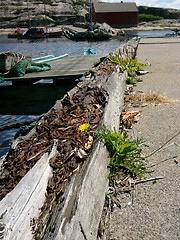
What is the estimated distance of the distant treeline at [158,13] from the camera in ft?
334

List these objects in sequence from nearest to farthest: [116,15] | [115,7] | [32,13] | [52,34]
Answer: [52,34] → [116,15] → [115,7] → [32,13]

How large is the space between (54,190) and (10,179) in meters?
0.37

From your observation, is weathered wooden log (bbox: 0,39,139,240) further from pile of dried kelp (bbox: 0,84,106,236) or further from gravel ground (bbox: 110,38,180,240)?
gravel ground (bbox: 110,38,180,240)

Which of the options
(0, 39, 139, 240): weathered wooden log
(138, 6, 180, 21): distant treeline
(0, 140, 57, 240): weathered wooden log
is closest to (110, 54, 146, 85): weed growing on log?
(0, 39, 139, 240): weathered wooden log

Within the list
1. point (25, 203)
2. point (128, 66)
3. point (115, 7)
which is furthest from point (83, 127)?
point (115, 7)

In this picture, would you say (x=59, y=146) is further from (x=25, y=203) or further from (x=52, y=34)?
(x=52, y=34)

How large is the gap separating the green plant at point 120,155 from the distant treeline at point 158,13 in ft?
339

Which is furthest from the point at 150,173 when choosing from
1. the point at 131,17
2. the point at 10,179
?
the point at 131,17

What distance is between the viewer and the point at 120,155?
3.25 metres

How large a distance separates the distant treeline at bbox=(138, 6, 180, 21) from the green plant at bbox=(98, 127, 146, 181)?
103182 mm

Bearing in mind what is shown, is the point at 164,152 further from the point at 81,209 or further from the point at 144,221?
the point at 81,209

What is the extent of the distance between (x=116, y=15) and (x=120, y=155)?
87.7 metres

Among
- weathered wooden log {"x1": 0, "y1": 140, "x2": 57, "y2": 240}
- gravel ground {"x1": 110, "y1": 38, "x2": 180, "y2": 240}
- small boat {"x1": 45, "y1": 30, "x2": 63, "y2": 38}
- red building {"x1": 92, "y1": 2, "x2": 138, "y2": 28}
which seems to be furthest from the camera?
red building {"x1": 92, "y1": 2, "x2": 138, "y2": 28}

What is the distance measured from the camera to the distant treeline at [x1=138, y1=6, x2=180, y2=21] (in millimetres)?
101731
